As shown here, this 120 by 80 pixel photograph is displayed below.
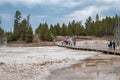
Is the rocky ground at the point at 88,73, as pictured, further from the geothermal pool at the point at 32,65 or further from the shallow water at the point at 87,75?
the geothermal pool at the point at 32,65

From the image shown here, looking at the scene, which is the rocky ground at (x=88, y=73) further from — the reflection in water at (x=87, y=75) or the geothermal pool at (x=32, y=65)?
the geothermal pool at (x=32, y=65)

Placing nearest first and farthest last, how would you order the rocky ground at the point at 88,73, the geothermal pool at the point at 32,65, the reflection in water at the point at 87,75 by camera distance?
the reflection in water at the point at 87,75
the rocky ground at the point at 88,73
the geothermal pool at the point at 32,65

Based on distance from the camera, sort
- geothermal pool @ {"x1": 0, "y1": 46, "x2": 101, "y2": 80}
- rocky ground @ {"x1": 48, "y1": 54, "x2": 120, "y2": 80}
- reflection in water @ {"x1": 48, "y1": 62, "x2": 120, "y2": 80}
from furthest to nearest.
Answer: geothermal pool @ {"x1": 0, "y1": 46, "x2": 101, "y2": 80} → rocky ground @ {"x1": 48, "y1": 54, "x2": 120, "y2": 80} → reflection in water @ {"x1": 48, "y1": 62, "x2": 120, "y2": 80}

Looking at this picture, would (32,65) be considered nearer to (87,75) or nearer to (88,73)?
(88,73)

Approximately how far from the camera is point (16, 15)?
158 metres

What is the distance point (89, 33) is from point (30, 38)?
41.1 meters

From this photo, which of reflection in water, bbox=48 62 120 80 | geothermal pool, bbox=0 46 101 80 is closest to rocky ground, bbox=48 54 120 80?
reflection in water, bbox=48 62 120 80

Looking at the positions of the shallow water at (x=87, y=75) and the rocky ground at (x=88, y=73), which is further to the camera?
the rocky ground at (x=88, y=73)

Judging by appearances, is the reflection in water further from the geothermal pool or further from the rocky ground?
the geothermal pool

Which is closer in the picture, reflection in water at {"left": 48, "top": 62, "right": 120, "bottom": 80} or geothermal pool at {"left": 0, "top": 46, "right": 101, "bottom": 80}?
reflection in water at {"left": 48, "top": 62, "right": 120, "bottom": 80}

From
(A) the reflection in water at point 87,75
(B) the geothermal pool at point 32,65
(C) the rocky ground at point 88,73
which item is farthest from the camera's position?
(B) the geothermal pool at point 32,65

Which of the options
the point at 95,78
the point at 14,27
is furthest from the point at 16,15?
the point at 95,78

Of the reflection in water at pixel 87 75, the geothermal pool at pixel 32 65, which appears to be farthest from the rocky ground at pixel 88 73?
the geothermal pool at pixel 32 65

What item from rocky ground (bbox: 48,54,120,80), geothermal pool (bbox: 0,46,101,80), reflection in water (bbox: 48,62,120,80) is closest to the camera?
reflection in water (bbox: 48,62,120,80)
